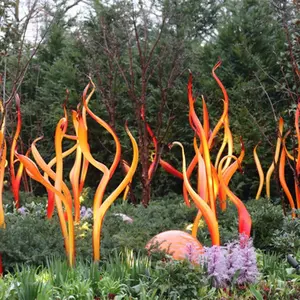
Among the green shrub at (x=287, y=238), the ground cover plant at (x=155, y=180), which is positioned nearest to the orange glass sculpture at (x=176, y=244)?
the ground cover plant at (x=155, y=180)

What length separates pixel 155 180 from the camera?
1029cm

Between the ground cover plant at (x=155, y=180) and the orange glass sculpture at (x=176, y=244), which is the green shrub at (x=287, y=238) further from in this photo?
the orange glass sculpture at (x=176, y=244)

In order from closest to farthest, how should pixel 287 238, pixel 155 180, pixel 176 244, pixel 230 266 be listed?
1. pixel 230 266
2. pixel 176 244
3. pixel 287 238
4. pixel 155 180

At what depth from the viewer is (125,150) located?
10242mm

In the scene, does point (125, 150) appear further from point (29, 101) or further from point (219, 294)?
point (219, 294)

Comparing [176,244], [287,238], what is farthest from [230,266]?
[287,238]

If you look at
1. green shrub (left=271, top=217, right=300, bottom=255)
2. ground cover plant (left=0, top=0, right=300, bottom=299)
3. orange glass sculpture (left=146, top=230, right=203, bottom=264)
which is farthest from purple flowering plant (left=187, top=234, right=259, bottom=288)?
green shrub (left=271, top=217, right=300, bottom=255)

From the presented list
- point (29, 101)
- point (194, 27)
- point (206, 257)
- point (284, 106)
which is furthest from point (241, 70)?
→ point (206, 257)

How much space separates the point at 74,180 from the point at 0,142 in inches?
30.1

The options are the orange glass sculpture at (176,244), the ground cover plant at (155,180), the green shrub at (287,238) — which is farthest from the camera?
the green shrub at (287,238)

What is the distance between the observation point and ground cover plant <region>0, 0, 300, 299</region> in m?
3.98

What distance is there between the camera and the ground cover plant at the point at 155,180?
3980 millimetres

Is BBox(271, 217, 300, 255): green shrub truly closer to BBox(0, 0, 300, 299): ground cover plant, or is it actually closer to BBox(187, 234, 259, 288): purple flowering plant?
BBox(0, 0, 300, 299): ground cover plant

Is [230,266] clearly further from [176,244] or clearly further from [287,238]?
[287,238]
